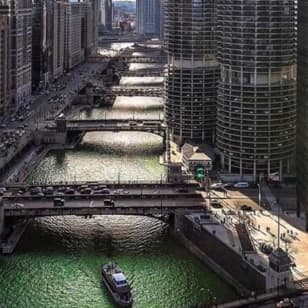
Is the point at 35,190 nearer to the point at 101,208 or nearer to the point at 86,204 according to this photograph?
the point at 86,204

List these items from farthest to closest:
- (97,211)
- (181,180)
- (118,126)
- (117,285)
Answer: (118,126)
(181,180)
(97,211)
(117,285)

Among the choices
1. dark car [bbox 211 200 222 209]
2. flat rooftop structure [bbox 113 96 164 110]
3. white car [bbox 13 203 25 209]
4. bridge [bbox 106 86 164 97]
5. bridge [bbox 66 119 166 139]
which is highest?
bridge [bbox 106 86 164 97]

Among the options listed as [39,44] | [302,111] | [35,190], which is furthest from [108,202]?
[39,44]

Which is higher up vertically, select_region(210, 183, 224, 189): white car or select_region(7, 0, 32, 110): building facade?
select_region(7, 0, 32, 110): building facade

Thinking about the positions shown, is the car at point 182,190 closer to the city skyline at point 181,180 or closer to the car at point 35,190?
the city skyline at point 181,180

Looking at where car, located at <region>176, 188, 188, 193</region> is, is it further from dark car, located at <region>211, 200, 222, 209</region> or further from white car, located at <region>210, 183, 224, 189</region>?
white car, located at <region>210, 183, 224, 189</region>

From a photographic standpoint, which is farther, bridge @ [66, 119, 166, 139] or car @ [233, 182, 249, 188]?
bridge @ [66, 119, 166, 139]

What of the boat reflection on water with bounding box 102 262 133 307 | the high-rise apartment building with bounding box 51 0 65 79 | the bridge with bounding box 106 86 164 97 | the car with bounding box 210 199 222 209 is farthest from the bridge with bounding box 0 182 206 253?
the high-rise apartment building with bounding box 51 0 65 79
